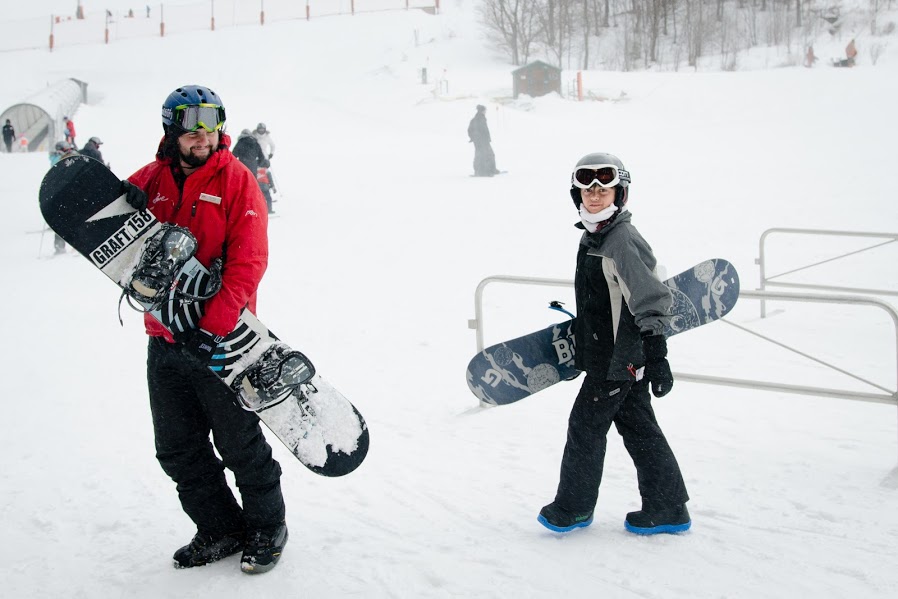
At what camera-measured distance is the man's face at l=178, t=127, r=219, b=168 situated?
9.29ft

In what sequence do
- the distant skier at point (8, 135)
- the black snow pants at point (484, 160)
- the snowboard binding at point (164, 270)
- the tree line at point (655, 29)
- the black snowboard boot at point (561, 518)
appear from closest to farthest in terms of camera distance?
the snowboard binding at point (164, 270) < the black snowboard boot at point (561, 518) < the black snow pants at point (484, 160) < the distant skier at point (8, 135) < the tree line at point (655, 29)

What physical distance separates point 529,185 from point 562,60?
35.4 meters

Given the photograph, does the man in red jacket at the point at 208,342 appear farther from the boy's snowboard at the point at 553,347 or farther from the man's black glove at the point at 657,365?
the man's black glove at the point at 657,365

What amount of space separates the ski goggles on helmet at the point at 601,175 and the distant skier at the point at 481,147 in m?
14.2

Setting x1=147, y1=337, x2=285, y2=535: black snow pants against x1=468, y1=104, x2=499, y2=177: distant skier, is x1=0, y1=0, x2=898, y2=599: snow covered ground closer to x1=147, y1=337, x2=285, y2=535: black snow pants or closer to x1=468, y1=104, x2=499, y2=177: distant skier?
x1=147, y1=337, x2=285, y2=535: black snow pants

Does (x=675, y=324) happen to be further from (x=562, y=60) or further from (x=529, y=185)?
(x=562, y=60)

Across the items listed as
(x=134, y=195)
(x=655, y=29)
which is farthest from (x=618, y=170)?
(x=655, y=29)

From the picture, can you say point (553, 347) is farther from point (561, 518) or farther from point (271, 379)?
point (271, 379)

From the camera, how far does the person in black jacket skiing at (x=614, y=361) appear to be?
298cm

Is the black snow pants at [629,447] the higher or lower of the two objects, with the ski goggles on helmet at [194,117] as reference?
lower

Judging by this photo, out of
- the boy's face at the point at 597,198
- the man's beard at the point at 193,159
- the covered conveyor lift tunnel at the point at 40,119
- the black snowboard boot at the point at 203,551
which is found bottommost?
the black snowboard boot at the point at 203,551

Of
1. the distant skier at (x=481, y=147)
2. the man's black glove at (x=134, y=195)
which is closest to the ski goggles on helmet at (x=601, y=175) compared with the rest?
the man's black glove at (x=134, y=195)

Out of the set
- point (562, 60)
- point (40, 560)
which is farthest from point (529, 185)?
point (562, 60)

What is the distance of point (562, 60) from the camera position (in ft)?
160
